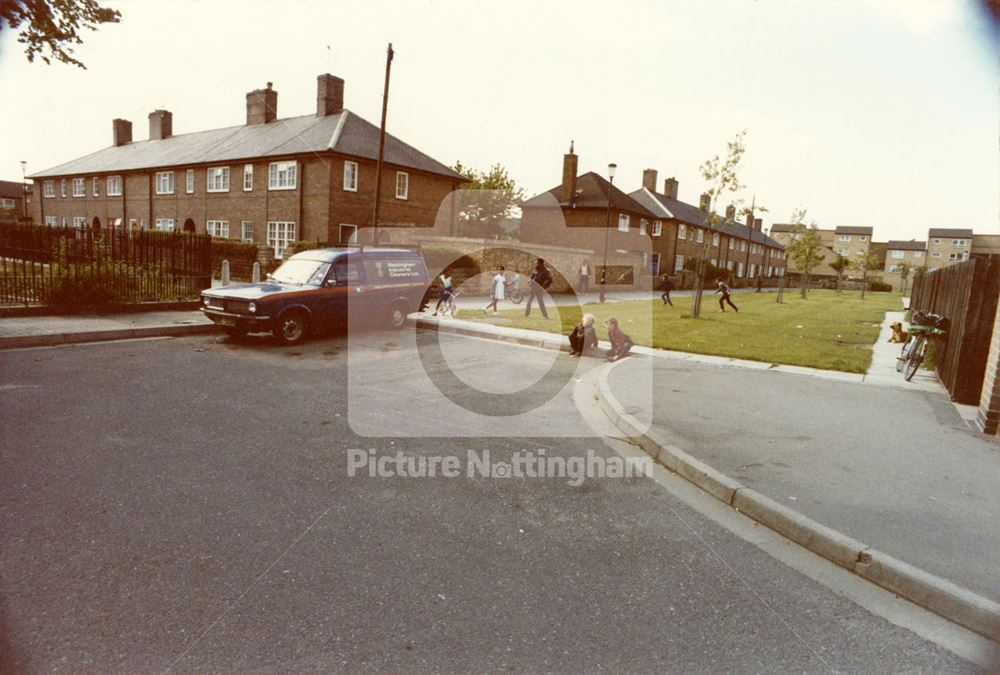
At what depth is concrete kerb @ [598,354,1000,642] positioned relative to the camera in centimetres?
314

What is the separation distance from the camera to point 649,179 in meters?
57.0

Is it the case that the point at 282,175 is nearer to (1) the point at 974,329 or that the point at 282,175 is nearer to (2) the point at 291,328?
(2) the point at 291,328

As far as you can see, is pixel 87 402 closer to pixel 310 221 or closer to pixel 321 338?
pixel 321 338

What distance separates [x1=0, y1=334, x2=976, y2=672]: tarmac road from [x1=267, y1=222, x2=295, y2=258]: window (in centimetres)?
2694

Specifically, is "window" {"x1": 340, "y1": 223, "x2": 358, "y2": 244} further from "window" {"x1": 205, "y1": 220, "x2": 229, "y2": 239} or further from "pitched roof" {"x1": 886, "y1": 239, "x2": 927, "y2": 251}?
"pitched roof" {"x1": 886, "y1": 239, "x2": 927, "y2": 251}

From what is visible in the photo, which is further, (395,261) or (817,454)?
(395,261)

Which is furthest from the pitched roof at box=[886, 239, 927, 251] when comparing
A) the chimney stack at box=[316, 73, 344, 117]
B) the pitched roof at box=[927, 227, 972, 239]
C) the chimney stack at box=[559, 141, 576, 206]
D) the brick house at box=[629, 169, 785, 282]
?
the chimney stack at box=[316, 73, 344, 117]

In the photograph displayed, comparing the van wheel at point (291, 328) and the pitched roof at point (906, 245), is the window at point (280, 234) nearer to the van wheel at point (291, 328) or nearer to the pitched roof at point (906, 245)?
the van wheel at point (291, 328)

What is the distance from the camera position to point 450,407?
732 centimetres

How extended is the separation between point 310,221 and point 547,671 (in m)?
30.7

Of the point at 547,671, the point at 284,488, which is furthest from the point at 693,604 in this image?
the point at 284,488

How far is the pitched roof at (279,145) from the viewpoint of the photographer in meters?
30.7

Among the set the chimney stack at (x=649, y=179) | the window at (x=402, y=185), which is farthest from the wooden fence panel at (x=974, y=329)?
the chimney stack at (x=649, y=179)

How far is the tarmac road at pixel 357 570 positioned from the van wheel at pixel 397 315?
823 cm
